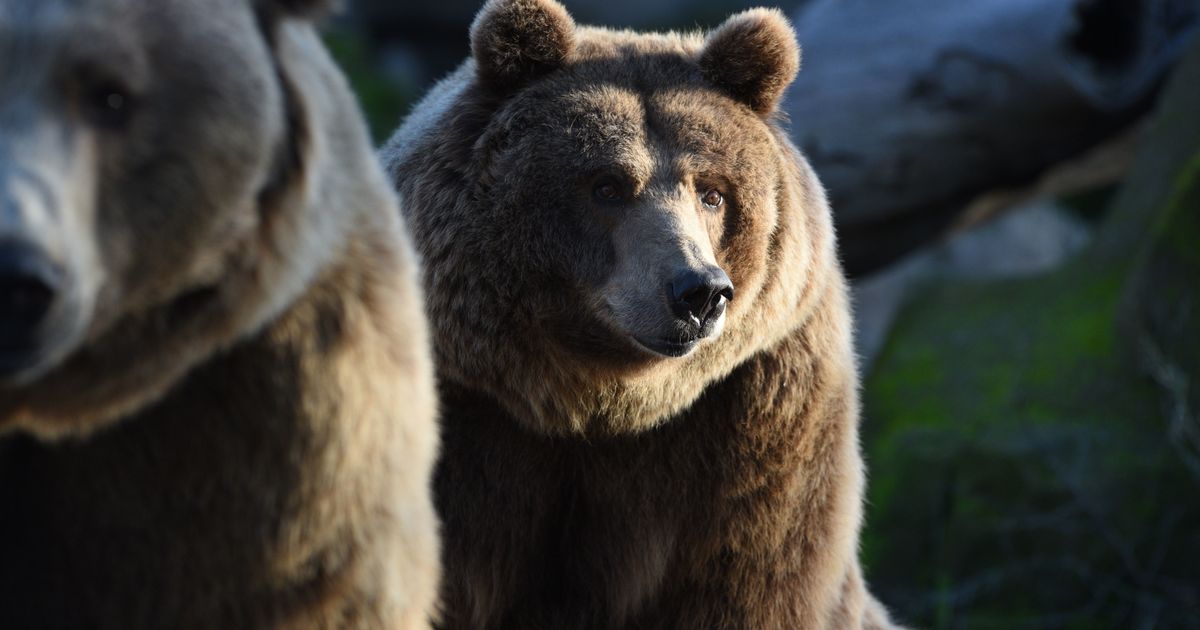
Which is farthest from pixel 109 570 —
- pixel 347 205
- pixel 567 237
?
pixel 567 237

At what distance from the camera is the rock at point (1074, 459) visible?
6.31 meters

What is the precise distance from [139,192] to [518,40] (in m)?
1.96

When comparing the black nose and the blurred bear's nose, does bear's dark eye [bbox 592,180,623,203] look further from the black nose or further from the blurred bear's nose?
the blurred bear's nose

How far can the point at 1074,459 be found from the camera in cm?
655

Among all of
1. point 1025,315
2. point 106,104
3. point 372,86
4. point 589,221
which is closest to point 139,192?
point 106,104

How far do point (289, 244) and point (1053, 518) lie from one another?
15.3 ft

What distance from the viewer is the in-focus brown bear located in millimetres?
2299

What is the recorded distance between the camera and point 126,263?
237 cm

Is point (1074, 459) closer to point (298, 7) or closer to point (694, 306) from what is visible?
point (694, 306)

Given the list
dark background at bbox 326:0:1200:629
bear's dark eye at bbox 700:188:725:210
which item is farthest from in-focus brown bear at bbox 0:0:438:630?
dark background at bbox 326:0:1200:629

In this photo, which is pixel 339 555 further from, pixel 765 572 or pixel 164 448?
pixel 765 572

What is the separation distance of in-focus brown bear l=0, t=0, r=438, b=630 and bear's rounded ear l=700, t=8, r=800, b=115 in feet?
5.61

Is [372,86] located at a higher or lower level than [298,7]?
lower

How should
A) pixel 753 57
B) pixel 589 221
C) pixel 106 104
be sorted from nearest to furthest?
pixel 106 104, pixel 589 221, pixel 753 57
